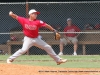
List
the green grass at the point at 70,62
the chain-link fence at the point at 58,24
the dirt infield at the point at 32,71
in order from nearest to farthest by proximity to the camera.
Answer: the dirt infield at the point at 32,71 → the green grass at the point at 70,62 → the chain-link fence at the point at 58,24

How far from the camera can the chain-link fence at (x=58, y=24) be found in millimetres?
18266

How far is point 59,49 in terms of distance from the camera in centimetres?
1891

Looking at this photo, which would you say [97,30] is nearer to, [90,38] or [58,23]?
[90,38]

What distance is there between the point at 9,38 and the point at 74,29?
3.36m

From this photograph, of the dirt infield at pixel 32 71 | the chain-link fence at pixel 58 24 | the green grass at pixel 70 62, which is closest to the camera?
the dirt infield at pixel 32 71

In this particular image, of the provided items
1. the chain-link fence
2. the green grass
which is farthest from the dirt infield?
the chain-link fence

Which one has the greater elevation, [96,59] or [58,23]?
[58,23]

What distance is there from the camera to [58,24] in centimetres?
1958

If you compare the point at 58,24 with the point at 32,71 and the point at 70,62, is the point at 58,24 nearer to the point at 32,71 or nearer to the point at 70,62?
the point at 70,62

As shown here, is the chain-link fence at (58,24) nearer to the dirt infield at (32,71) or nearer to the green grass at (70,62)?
the green grass at (70,62)

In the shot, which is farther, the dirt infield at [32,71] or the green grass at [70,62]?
the green grass at [70,62]

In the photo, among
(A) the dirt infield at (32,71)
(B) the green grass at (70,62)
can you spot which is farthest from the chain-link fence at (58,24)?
(A) the dirt infield at (32,71)

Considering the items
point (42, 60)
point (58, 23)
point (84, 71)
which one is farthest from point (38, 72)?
point (58, 23)

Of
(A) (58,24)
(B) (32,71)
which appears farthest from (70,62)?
(A) (58,24)
